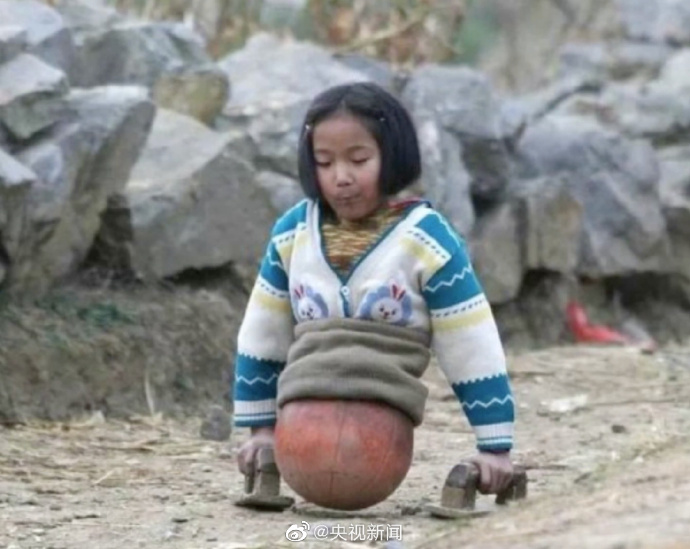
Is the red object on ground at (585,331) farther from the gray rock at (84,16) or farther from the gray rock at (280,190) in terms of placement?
the gray rock at (84,16)

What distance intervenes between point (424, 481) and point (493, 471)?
763mm

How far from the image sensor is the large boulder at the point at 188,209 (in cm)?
709

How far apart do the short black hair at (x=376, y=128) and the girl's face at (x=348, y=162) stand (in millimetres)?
17

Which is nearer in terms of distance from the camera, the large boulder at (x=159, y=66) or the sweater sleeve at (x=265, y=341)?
the sweater sleeve at (x=265, y=341)

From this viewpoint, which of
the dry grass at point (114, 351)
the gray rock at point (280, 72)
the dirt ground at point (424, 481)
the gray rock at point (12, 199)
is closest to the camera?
the dirt ground at point (424, 481)

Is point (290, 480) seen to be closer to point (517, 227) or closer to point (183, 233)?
point (183, 233)

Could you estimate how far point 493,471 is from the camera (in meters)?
4.54

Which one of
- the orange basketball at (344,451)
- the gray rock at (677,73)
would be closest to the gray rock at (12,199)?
the orange basketball at (344,451)

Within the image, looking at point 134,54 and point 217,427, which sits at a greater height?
point 134,54

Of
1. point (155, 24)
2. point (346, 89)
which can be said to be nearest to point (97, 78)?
point (155, 24)

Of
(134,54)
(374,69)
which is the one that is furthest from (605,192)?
(134,54)

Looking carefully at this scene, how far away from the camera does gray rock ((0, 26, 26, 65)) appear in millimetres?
6676

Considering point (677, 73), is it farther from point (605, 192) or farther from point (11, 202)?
point (11, 202)

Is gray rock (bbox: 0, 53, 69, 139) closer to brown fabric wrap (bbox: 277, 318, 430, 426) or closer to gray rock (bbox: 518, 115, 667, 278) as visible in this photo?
brown fabric wrap (bbox: 277, 318, 430, 426)
